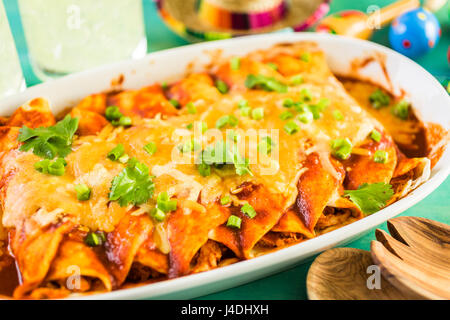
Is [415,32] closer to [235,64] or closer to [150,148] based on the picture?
[235,64]

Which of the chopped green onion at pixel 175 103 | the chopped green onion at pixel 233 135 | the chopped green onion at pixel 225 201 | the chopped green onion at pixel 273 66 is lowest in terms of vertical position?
the chopped green onion at pixel 175 103

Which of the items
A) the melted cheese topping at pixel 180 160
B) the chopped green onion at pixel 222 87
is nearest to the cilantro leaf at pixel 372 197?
the melted cheese topping at pixel 180 160

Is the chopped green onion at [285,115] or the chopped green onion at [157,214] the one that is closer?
the chopped green onion at [157,214]

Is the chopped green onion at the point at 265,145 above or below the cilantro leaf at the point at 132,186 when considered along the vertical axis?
below

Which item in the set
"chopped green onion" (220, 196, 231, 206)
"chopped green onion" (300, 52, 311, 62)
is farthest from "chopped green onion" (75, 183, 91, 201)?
"chopped green onion" (300, 52, 311, 62)

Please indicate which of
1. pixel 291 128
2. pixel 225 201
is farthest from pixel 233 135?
pixel 225 201

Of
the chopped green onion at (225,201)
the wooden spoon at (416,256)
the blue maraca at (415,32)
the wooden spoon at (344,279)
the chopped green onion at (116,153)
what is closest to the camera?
the wooden spoon at (416,256)

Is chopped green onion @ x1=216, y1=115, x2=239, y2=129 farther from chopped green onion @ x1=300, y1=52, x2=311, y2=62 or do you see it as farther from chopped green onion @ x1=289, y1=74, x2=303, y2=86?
chopped green onion @ x1=300, y1=52, x2=311, y2=62

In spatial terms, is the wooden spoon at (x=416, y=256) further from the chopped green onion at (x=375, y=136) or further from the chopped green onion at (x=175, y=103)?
the chopped green onion at (x=175, y=103)
